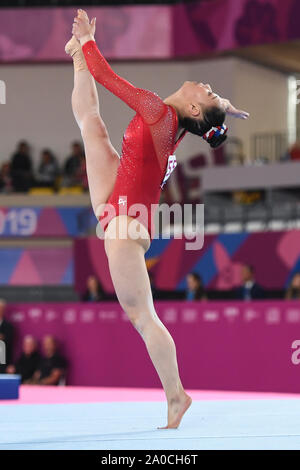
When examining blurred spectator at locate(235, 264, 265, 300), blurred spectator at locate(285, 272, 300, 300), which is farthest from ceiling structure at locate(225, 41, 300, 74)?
blurred spectator at locate(285, 272, 300, 300)

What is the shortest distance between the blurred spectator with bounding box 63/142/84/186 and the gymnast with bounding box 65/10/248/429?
1182 cm

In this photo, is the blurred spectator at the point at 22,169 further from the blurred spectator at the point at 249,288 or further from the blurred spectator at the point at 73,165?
the blurred spectator at the point at 249,288

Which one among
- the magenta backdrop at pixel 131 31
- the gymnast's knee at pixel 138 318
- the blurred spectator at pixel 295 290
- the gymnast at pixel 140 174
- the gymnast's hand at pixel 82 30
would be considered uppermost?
the magenta backdrop at pixel 131 31

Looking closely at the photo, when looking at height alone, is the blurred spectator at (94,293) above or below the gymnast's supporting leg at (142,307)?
below

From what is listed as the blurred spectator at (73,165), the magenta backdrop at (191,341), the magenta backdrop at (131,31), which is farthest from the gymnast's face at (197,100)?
the blurred spectator at (73,165)

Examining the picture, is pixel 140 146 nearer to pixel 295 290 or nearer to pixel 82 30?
pixel 82 30

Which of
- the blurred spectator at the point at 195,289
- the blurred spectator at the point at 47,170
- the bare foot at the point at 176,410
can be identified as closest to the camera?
the bare foot at the point at 176,410

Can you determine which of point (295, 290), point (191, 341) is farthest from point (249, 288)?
point (191, 341)

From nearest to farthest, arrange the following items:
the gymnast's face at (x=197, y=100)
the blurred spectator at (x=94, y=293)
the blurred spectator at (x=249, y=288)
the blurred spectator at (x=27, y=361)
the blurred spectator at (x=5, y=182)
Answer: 1. the gymnast's face at (x=197, y=100)
2. the blurred spectator at (x=249, y=288)
3. the blurred spectator at (x=27, y=361)
4. the blurred spectator at (x=94, y=293)
5. the blurred spectator at (x=5, y=182)

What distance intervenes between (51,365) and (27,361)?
377 mm

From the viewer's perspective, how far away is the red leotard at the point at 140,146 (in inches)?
124

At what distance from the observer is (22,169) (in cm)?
1544

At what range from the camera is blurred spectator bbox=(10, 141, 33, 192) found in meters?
15.0

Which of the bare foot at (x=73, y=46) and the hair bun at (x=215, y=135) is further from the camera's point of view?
the bare foot at (x=73, y=46)
